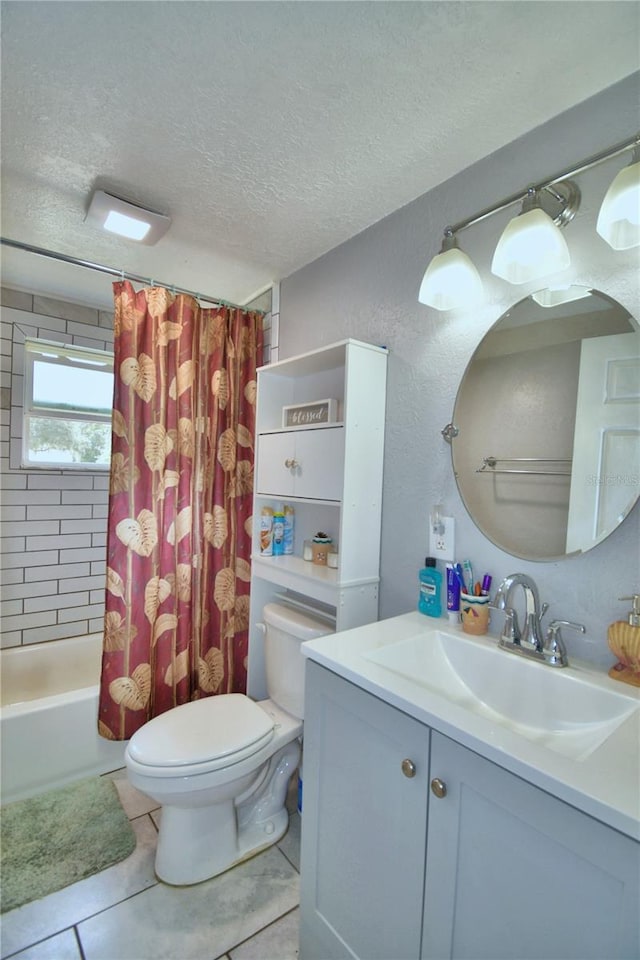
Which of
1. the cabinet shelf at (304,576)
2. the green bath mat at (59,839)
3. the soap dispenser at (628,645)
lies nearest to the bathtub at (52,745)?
the green bath mat at (59,839)

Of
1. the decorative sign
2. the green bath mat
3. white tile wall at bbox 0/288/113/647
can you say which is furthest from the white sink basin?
white tile wall at bbox 0/288/113/647

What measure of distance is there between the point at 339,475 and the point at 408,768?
89 cm

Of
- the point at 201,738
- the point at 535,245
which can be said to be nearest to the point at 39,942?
the point at 201,738

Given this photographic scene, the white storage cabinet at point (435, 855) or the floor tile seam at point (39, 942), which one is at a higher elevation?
the white storage cabinet at point (435, 855)

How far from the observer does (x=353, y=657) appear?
3.48ft

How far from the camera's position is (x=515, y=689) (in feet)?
3.53

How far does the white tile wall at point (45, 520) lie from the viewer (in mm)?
2449

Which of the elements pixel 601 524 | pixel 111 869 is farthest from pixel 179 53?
pixel 111 869

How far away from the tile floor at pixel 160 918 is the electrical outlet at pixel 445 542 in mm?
1197

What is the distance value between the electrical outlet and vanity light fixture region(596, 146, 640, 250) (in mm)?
815

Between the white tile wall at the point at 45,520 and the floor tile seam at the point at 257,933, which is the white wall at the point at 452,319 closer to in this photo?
the floor tile seam at the point at 257,933

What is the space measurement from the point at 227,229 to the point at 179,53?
71cm

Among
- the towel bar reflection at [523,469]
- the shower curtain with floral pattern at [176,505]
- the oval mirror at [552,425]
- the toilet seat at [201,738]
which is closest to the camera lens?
the oval mirror at [552,425]

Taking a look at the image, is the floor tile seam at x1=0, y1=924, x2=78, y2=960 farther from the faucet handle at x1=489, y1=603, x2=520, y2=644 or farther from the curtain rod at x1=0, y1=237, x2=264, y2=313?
the curtain rod at x1=0, y1=237, x2=264, y2=313
